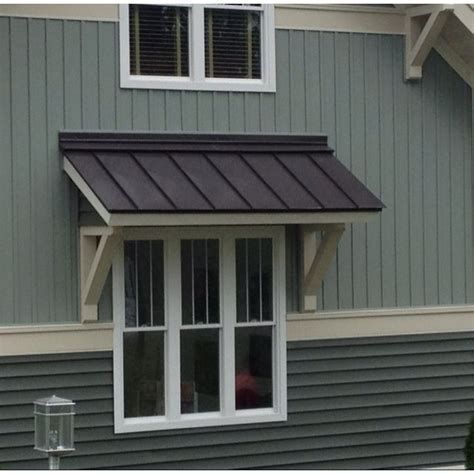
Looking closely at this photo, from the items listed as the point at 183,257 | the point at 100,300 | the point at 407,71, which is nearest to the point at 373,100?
the point at 407,71

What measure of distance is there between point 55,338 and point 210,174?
1889 mm

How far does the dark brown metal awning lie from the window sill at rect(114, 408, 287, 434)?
196 centimetres

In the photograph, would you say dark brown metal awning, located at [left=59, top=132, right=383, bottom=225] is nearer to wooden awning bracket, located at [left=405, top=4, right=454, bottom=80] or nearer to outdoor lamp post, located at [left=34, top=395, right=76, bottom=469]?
wooden awning bracket, located at [left=405, top=4, right=454, bottom=80]

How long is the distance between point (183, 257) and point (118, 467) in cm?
187

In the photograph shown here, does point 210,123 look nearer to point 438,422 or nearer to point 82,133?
point 82,133

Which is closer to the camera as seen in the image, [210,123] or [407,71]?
[210,123]

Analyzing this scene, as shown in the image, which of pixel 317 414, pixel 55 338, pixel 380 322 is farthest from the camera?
pixel 380 322

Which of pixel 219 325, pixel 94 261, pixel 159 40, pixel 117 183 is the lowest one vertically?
pixel 219 325

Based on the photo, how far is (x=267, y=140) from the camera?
1262 centimetres

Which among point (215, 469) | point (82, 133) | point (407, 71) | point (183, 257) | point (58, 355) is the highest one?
point (407, 71)

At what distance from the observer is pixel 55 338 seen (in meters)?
11.7

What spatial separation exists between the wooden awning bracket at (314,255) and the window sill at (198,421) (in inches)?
39.9

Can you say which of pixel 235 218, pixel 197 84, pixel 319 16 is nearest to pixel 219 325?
pixel 235 218

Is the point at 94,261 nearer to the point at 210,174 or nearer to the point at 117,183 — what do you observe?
the point at 117,183
